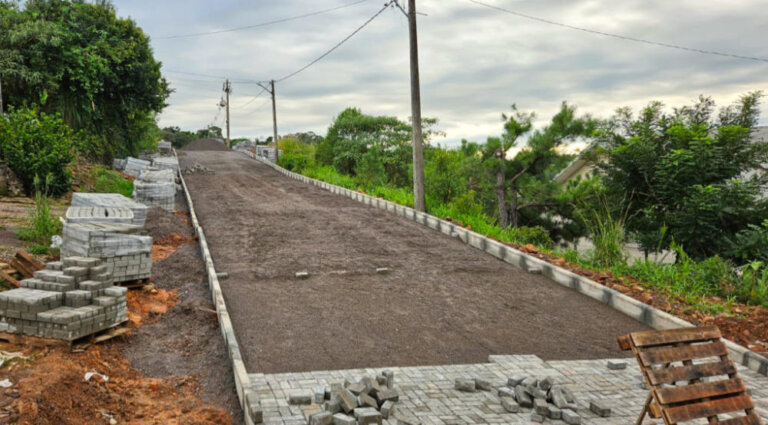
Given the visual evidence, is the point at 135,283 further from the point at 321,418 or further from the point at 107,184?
the point at 107,184

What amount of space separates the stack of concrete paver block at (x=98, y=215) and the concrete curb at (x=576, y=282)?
6.92 meters

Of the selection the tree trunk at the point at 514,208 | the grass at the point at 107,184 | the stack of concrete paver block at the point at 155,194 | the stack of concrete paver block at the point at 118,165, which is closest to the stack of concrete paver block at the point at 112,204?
the stack of concrete paver block at the point at 155,194

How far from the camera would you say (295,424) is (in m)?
4.39

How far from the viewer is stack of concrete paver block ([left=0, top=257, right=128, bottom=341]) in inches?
233

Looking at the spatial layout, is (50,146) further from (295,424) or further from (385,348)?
(295,424)

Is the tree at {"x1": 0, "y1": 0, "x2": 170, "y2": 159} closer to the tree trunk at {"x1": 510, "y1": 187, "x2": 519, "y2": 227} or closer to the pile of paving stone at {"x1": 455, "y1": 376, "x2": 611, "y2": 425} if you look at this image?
the tree trunk at {"x1": 510, "y1": 187, "x2": 519, "y2": 227}

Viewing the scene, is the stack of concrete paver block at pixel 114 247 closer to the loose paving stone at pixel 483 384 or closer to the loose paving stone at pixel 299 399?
the loose paving stone at pixel 299 399

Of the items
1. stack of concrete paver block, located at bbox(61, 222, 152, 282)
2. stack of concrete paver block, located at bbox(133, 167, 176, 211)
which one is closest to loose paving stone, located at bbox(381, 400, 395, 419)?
stack of concrete paver block, located at bbox(61, 222, 152, 282)

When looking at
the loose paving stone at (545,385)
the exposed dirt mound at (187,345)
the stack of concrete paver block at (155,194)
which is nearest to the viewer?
the loose paving stone at (545,385)

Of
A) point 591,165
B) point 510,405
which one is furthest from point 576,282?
point 591,165

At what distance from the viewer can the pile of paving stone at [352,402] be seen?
4.29 m

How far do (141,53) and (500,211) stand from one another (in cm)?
1981

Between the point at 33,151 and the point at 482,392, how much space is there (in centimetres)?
1504

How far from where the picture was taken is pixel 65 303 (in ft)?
20.6
